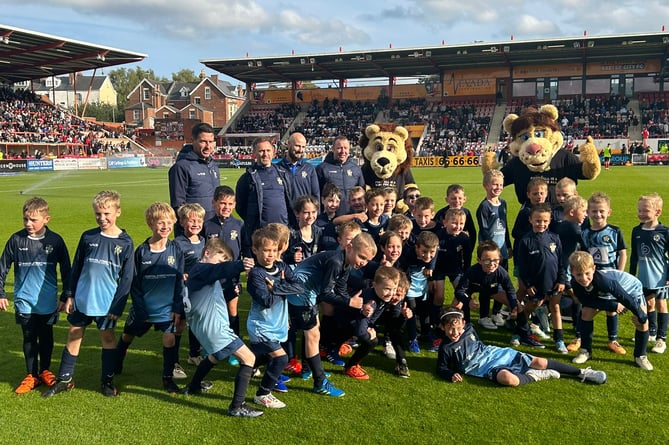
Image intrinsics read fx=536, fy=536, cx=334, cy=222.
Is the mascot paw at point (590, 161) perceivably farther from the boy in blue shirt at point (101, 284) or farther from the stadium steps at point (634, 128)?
the stadium steps at point (634, 128)

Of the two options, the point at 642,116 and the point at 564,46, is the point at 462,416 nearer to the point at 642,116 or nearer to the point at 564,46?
the point at 564,46

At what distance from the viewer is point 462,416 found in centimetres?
398

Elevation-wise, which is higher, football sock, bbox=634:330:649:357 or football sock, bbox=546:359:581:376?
football sock, bbox=634:330:649:357

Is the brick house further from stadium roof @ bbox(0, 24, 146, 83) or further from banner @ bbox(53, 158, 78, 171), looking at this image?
banner @ bbox(53, 158, 78, 171)

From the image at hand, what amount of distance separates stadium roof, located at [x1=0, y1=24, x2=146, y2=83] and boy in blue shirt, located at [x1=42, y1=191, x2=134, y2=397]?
36.7 m

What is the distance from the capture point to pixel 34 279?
4504mm

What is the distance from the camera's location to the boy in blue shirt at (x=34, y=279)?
4.46 m

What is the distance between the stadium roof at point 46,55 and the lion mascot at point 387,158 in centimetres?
3496

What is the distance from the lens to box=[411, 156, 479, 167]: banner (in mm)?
37625

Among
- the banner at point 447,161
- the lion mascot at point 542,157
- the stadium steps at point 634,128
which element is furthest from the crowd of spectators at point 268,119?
the lion mascot at point 542,157

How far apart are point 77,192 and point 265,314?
65.1ft

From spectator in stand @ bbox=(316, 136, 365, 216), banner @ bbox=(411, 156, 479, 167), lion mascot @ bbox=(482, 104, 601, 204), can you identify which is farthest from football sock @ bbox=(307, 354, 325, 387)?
banner @ bbox=(411, 156, 479, 167)

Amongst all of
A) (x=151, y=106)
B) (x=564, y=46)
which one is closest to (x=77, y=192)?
(x=564, y=46)

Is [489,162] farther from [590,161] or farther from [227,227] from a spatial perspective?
[227,227]
